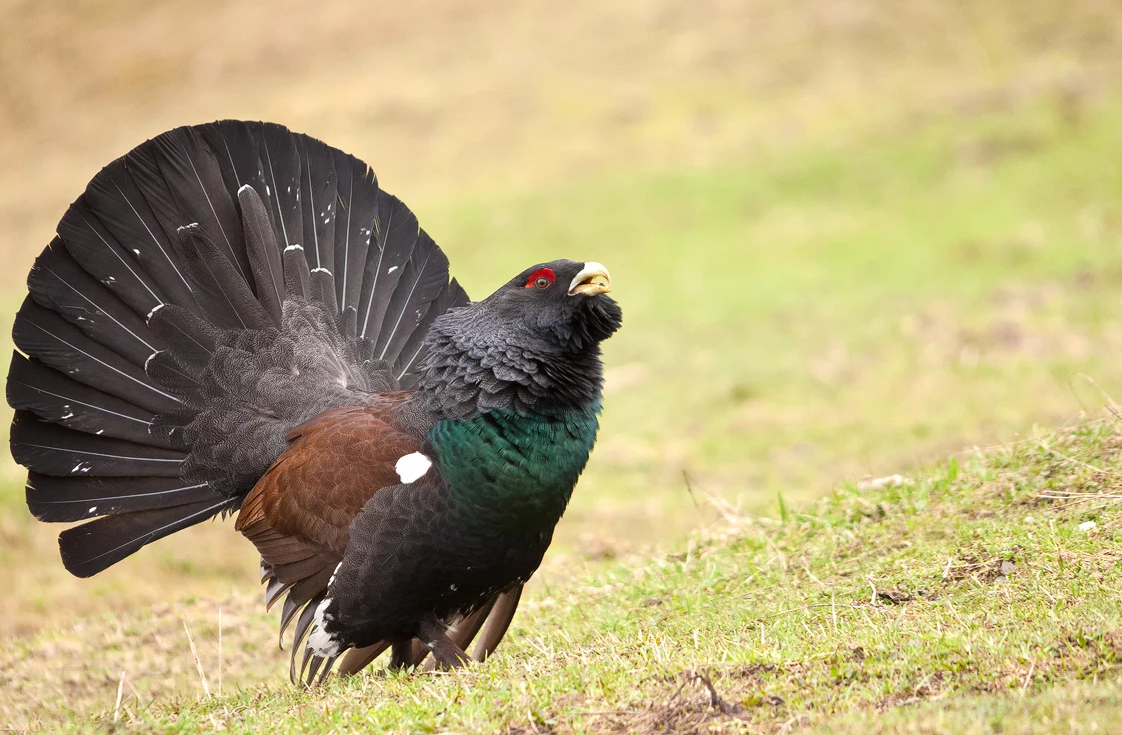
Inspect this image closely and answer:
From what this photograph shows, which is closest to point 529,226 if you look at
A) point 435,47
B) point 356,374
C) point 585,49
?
point 585,49

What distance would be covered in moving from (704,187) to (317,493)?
15.1 metres

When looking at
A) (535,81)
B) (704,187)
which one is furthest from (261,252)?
(535,81)

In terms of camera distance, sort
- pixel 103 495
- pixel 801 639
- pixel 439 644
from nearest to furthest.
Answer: pixel 801 639, pixel 439 644, pixel 103 495

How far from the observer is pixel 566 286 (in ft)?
17.2

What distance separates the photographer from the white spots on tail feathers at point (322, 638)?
Result: 5371 millimetres

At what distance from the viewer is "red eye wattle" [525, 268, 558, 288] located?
208 inches

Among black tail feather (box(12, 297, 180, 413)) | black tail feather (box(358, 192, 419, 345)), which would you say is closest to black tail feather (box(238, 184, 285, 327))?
black tail feather (box(358, 192, 419, 345))

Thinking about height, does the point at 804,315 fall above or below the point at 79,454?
below

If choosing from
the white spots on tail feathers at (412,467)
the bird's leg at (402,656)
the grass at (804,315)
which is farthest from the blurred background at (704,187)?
the white spots on tail feathers at (412,467)

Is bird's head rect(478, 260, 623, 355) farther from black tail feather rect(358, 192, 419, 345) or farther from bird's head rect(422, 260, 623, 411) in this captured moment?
black tail feather rect(358, 192, 419, 345)

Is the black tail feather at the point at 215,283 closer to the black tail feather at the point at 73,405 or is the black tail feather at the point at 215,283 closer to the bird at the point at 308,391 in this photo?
the bird at the point at 308,391

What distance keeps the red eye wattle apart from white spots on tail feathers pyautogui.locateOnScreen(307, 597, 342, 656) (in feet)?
5.58

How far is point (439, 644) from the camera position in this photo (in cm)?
527

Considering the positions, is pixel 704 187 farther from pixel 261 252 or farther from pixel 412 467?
pixel 412 467
